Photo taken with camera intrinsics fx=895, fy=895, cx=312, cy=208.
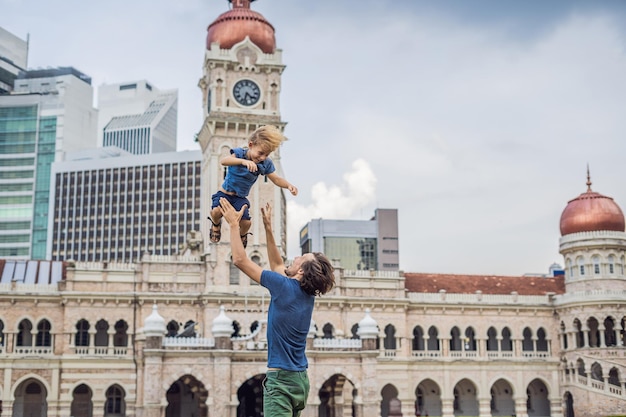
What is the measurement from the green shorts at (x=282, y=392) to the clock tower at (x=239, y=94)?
48.1 meters

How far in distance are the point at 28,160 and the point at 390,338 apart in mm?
72130

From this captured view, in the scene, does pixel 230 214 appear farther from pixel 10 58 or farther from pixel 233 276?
pixel 10 58

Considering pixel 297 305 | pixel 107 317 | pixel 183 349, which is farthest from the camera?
pixel 107 317

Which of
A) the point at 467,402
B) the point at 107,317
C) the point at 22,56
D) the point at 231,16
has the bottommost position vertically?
the point at 467,402

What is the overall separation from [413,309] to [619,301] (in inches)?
529

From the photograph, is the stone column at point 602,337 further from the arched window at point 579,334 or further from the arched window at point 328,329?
the arched window at point 328,329

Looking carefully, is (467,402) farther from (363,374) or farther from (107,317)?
(107,317)

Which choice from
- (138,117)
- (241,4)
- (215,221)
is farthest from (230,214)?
(138,117)

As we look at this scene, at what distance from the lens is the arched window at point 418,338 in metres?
60.8

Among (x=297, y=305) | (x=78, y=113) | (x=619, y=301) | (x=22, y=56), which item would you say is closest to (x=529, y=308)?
(x=619, y=301)

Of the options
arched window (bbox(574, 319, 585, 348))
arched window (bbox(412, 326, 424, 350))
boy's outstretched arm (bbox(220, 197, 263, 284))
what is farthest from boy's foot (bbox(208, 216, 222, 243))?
arched window (bbox(574, 319, 585, 348))

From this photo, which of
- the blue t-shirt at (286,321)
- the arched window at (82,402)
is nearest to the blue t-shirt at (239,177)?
the blue t-shirt at (286,321)

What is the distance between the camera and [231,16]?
61.4 meters

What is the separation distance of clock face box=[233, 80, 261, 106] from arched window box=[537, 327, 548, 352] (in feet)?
83.0
